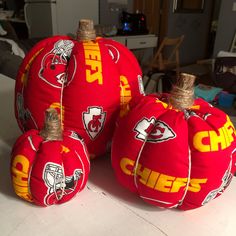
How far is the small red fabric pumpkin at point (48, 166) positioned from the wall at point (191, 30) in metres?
4.00

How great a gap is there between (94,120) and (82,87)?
60 millimetres

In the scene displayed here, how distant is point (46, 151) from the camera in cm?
38

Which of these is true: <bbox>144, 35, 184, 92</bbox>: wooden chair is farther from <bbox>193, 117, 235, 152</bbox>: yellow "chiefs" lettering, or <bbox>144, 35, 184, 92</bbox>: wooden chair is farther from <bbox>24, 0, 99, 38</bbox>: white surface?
<bbox>193, 117, 235, 152</bbox>: yellow "chiefs" lettering

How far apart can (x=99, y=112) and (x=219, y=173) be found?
0.68 ft

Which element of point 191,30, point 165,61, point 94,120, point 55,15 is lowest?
point 165,61

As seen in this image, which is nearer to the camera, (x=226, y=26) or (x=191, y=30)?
(x=226, y=26)

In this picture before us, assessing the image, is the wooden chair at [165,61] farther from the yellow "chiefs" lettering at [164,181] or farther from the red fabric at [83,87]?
the yellow "chiefs" lettering at [164,181]

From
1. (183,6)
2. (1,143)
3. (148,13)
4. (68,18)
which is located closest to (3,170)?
(1,143)

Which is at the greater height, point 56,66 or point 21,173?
point 56,66

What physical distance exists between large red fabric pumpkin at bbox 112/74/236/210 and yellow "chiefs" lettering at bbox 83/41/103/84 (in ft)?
0.29

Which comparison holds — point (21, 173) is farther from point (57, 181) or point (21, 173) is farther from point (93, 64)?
point (93, 64)

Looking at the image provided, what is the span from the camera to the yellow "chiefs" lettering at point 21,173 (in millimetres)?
380

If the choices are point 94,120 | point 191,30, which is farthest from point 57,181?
point 191,30

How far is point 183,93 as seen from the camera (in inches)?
15.0
